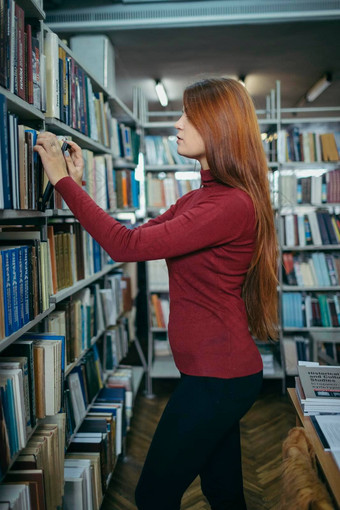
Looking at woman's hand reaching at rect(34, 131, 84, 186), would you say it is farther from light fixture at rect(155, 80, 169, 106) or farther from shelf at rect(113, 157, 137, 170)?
light fixture at rect(155, 80, 169, 106)

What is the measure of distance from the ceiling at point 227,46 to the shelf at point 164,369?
201 centimetres

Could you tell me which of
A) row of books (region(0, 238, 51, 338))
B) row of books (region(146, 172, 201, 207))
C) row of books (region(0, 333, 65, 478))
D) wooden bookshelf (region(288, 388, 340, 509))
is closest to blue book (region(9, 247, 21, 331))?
row of books (region(0, 238, 51, 338))

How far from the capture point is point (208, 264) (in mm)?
1086

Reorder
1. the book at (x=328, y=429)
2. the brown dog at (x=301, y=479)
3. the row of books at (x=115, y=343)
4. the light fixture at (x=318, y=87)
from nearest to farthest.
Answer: the brown dog at (x=301, y=479), the book at (x=328, y=429), the row of books at (x=115, y=343), the light fixture at (x=318, y=87)

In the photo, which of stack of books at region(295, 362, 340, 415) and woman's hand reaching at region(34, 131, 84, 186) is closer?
woman's hand reaching at region(34, 131, 84, 186)

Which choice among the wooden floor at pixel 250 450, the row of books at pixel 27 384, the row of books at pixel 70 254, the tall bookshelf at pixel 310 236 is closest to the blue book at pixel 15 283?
the row of books at pixel 27 384

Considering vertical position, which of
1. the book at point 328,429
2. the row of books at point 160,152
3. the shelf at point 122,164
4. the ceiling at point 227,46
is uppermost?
the ceiling at point 227,46

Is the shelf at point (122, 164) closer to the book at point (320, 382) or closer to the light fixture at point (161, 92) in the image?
the book at point (320, 382)

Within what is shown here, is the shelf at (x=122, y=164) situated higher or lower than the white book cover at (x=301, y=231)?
higher

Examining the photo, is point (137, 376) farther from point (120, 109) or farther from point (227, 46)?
point (227, 46)

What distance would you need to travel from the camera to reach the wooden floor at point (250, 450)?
212 cm

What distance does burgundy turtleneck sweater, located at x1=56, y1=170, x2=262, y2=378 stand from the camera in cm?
103

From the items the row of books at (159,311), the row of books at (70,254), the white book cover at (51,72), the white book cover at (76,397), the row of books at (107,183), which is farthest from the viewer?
the row of books at (159,311)

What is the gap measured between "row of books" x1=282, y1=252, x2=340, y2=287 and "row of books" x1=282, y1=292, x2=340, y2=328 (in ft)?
0.33
